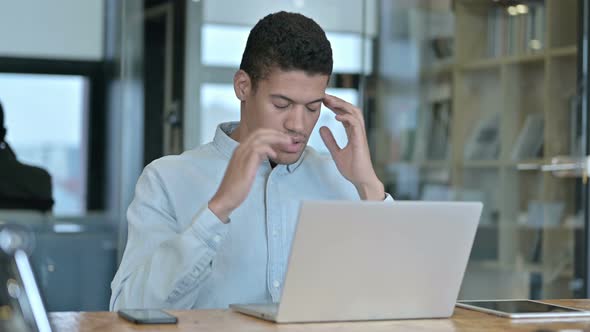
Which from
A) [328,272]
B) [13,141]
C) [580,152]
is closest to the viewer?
[328,272]

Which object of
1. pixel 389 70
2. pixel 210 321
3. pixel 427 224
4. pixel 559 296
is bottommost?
pixel 559 296

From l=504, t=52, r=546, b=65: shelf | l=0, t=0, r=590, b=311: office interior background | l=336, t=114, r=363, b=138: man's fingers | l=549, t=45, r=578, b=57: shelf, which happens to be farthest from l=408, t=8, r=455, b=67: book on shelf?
l=336, t=114, r=363, b=138: man's fingers

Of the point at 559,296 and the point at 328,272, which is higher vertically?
the point at 328,272

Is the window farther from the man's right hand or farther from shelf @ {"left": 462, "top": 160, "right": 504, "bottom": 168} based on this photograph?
the man's right hand

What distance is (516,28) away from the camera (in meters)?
4.15

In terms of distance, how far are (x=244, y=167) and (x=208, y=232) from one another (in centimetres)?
15

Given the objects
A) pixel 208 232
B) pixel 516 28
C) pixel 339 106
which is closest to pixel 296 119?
pixel 339 106

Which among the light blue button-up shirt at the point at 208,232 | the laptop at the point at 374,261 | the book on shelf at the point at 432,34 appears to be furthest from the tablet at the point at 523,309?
the book on shelf at the point at 432,34

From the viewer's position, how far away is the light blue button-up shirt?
6.40 feet

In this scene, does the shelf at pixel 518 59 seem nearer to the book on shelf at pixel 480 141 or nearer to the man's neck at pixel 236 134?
the book on shelf at pixel 480 141

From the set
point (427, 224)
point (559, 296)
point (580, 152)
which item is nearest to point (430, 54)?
point (580, 152)

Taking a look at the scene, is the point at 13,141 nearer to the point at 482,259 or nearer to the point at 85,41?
the point at 85,41

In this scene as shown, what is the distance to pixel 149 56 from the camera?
3.84 meters

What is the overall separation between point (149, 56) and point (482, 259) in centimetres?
160
